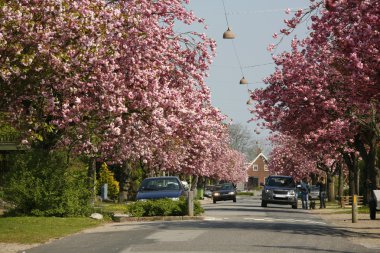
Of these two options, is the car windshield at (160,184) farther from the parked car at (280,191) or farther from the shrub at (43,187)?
the parked car at (280,191)

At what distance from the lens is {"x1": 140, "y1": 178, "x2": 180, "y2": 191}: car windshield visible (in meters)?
32.8

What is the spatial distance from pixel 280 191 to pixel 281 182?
91 centimetres

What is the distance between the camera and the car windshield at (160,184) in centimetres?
3281

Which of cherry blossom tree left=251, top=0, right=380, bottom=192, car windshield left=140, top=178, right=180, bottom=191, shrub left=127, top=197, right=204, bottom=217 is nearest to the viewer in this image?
shrub left=127, top=197, right=204, bottom=217

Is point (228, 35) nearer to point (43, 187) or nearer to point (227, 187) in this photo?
point (43, 187)

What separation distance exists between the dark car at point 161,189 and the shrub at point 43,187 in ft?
8.87

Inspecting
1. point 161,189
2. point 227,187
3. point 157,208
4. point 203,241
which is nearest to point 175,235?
point 203,241

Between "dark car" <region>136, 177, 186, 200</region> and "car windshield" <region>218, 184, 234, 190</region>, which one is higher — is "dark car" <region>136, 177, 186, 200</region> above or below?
below

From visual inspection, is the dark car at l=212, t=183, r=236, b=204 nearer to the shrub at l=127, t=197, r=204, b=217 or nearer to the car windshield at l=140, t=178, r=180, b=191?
the car windshield at l=140, t=178, r=180, b=191

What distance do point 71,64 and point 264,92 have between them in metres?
24.1

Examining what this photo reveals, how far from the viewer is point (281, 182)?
4984cm

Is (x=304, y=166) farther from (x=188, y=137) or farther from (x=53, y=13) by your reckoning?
(x=53, y=13)

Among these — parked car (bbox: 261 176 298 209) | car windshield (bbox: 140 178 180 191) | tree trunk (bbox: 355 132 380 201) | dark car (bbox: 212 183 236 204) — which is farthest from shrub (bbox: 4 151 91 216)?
dark car (bbox: 212 183 236 204)

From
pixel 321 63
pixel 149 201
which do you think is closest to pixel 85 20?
pixel 149 201
